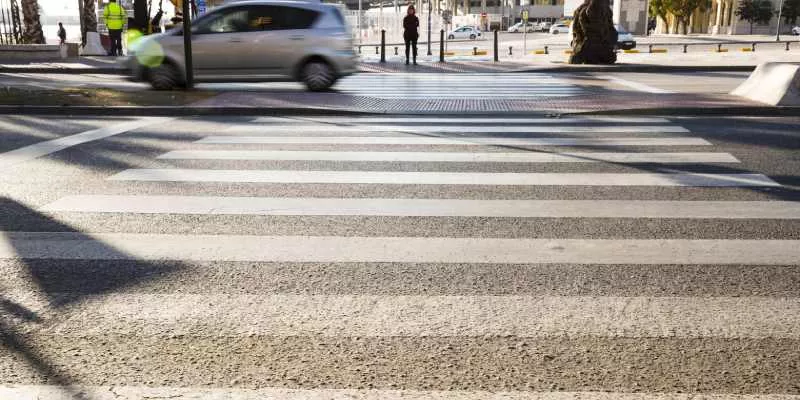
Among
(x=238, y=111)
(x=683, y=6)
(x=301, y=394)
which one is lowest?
(x=301, y=394)

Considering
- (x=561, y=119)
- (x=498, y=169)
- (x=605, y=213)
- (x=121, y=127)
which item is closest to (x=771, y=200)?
(x=605, y=213)

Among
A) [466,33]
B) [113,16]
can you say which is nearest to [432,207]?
[113,16]

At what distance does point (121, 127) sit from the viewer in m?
10.7

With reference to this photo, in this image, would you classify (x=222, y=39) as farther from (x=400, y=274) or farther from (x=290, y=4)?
(x=400, y=274)

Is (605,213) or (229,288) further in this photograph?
(605,213)

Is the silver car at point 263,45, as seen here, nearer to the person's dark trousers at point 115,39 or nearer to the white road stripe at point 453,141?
the white road stripe at point 453,141

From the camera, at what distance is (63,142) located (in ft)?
30.2

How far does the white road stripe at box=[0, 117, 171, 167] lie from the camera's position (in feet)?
26.6

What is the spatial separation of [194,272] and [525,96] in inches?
443

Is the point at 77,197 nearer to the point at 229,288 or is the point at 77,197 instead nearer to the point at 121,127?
the point at 229,288

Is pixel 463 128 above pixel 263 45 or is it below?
below

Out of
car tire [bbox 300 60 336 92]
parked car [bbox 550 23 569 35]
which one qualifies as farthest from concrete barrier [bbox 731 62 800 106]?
parked car [bbox 550 23 569 35]

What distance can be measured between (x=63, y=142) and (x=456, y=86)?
9.81 meters

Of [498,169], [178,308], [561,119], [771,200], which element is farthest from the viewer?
[561,119]
